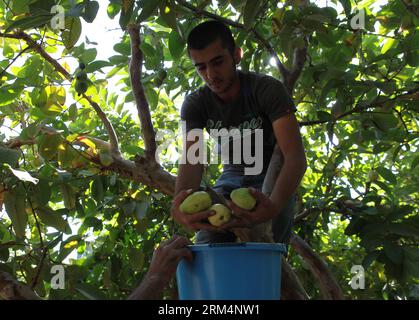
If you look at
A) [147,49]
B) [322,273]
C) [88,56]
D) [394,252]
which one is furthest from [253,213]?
[88,56]

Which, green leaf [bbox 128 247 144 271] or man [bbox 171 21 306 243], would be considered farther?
green leaf [bbox 128 247 144 271]

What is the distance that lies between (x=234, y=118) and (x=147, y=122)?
42 centimetres

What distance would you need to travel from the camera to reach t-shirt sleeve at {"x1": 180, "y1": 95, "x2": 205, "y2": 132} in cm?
233

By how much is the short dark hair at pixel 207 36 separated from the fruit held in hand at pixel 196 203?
59cm

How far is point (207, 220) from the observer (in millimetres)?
1777

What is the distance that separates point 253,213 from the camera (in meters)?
1.73

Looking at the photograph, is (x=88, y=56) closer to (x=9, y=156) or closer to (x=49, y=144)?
(x=49, y=144)

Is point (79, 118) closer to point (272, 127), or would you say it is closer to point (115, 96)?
point (115, 96)

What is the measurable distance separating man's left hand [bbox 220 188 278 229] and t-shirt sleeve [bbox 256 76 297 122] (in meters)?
0.41

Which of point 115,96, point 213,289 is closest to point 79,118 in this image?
point 115,96

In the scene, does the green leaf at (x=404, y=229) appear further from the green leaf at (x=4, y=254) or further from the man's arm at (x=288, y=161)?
the green leaf at (x=4, y=254)

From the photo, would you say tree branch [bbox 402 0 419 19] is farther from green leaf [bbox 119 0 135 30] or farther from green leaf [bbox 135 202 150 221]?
green leaf [bbox 135 202 150 221]

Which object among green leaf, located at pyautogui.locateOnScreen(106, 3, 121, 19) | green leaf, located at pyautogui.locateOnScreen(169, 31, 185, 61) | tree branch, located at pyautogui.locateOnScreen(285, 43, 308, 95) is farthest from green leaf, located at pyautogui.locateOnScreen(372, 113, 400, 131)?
green leaf, located at pyautogui.locateOnScreen(106, 3, 121, 19)
